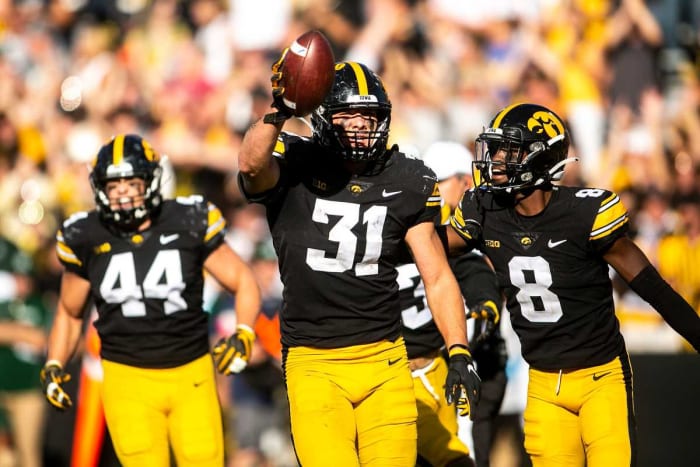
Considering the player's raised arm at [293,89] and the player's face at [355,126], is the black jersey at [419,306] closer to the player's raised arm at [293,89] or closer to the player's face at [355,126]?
the player's face at [355,126]

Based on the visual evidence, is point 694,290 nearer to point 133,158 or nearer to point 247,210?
point 247,210

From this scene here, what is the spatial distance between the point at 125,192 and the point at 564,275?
7.48 feet

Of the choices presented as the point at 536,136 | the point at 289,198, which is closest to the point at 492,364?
the point at 536,136

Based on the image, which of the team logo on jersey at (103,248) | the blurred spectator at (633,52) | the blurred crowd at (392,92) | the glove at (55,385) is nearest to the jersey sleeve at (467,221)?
the team logo on jersey at (103,248)

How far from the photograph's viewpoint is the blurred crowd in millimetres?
9680

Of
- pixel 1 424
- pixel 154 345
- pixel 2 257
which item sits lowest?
pixel 1 424

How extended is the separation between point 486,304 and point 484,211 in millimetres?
674

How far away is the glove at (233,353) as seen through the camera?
18.1 feet

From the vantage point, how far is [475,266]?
6156 millimetres

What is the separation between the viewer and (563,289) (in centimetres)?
502

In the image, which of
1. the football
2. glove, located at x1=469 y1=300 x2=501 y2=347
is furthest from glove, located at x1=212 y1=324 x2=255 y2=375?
the football

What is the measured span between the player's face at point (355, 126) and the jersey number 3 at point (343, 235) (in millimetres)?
265

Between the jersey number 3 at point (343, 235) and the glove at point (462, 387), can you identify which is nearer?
the glove at point (462, 387)

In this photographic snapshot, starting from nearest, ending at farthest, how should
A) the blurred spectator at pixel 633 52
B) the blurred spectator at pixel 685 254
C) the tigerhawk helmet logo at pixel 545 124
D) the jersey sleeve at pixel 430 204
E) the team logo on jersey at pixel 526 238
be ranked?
the jersey sleeve at pixel 430 204 → the team logo on jersey at pixel 526 238 → the tigerhawk helmet logo at pixel 545 124 → the blurred spectator at pixel 685 254 → the blurred spectator at pixel 633 52
